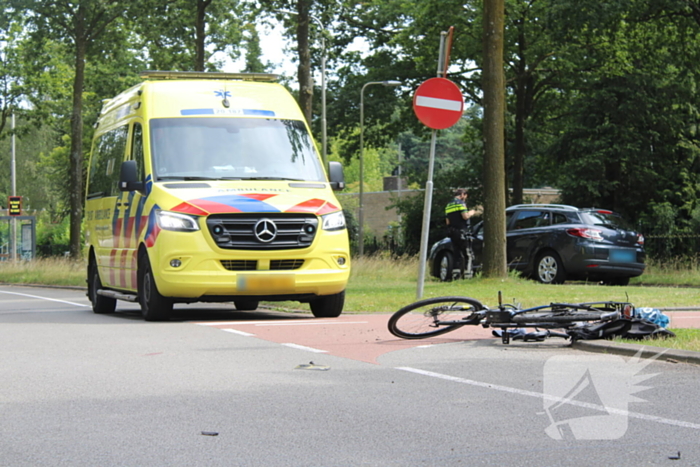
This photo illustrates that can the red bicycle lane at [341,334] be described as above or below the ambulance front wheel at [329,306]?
below

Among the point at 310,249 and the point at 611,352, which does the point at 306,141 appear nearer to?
the point at 310,249

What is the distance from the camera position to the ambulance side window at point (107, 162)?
14570 millimetres

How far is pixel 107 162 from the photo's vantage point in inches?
606

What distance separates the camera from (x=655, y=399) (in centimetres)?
664

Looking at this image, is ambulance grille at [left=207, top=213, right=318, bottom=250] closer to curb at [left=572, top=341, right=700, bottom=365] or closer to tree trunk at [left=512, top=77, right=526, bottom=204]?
curb at [left=572, top=341, right=700, bottom=365]

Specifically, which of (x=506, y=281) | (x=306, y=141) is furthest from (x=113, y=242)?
(x=506, y=281)

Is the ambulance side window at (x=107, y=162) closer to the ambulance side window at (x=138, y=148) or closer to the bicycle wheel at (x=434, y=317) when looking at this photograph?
the ambulance side window at (x=138, y=148)

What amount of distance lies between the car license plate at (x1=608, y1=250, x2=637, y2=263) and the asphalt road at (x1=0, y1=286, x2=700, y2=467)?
403 inches

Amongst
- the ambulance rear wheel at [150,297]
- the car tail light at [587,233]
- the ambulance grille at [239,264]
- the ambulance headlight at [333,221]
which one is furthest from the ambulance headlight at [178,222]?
the car tail light at [587,233]

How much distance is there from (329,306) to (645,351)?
5.32 meters

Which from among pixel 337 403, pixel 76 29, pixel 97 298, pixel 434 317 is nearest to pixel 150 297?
pixel 97 298

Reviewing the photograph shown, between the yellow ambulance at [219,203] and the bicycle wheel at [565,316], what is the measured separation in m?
3.77

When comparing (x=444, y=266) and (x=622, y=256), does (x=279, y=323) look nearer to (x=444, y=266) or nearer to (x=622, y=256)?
(x=622, y=256)

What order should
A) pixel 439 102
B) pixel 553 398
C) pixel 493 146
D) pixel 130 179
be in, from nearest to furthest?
pixel 553 398 < pixel 130 179 < pixel 439 102 < pixel 493 146
